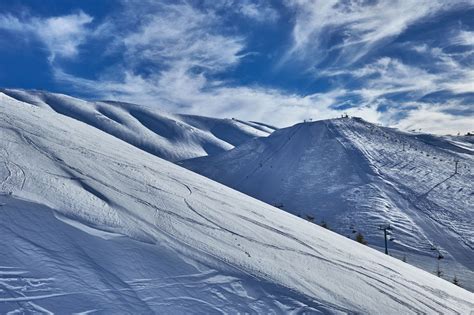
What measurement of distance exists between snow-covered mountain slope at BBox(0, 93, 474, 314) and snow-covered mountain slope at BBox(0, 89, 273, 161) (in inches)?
3165

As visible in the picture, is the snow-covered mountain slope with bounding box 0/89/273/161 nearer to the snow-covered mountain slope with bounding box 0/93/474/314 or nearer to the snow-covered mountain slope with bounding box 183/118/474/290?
the snow-covered mountain slope with bounding box 183/118/474/290

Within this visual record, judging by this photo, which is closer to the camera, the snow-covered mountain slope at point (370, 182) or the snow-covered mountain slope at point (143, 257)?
the snow-covered mountain slope at point (143, 257)

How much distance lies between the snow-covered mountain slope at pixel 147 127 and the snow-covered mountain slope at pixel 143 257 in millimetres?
80390

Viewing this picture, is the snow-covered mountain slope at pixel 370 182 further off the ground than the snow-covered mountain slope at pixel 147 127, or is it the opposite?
the snow-covered mountain slope at pixel 147 127

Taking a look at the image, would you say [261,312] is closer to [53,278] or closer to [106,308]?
[106,308]

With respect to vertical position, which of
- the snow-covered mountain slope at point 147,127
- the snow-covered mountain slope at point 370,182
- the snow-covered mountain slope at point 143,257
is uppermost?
the snow-covered mountain slope at point 147,127

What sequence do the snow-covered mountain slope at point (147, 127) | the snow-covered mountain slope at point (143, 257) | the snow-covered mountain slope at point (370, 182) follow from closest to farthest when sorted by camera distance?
the snow-covered mountain slope at point (143, 257)
the snow-covered mountain slope at point (370, 182)
the snow-covered mountain slope at point (147, 127)

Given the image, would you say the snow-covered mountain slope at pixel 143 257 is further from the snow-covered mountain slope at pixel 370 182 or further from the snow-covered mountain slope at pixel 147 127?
the snow-covered mountain slope at pixel 147 127

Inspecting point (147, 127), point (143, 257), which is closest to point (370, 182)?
point (143, 257)

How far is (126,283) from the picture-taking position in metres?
3.51

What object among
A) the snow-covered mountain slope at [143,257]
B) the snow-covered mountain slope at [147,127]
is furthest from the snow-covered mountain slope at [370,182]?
the snow-covered mountain slope at [143,257]

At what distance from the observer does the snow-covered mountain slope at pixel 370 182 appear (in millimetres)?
33438

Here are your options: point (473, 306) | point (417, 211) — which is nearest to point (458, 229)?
point (417, 211)

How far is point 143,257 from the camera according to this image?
4012 mm
